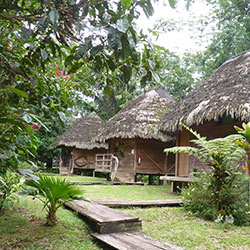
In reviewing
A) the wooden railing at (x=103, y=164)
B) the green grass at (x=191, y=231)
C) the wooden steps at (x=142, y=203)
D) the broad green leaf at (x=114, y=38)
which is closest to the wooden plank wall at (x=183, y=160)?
the wooden steps at (x=142, y=203)

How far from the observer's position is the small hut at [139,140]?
1079cm

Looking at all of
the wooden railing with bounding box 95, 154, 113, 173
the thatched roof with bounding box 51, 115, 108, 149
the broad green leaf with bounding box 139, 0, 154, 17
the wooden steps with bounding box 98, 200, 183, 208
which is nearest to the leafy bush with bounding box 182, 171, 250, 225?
the wooden steps with bounding box 98, 200, 183, 208

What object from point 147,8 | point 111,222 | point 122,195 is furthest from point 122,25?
point 122,195

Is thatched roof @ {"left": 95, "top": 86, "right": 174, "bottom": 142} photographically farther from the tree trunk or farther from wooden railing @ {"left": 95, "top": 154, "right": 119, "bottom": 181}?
the tree trunk

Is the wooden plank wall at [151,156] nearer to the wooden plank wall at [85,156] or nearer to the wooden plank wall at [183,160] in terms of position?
the wooden plank wall at [183,160]

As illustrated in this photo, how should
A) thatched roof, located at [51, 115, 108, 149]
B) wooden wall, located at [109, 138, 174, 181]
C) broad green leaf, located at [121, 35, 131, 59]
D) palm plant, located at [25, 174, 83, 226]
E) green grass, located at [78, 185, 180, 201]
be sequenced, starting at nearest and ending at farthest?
broad green leaf, located at [121, 35, 131, 59] → palm plant, located at [25, 174, 83, 226] → green grass, located at [78, 185, 180, 201] → wooden wall, located at [109, 138, 174, 181] → thatched roof, located at [51, 115, 108, 149]

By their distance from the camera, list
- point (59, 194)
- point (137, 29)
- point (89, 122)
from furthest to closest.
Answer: point (89, 122) < point (59, 194) < point (137, 29)

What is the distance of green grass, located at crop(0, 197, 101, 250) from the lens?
7.98 ft

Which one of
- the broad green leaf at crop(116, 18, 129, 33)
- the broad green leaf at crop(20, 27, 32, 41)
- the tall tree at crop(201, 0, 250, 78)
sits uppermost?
the tall tree at crop(201, 0, 250, 78)

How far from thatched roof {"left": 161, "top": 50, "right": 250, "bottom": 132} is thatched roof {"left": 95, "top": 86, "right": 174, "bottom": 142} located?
2.25 meters

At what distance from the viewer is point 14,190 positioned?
2.73 metres

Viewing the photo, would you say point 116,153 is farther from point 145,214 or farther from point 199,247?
point 199,247

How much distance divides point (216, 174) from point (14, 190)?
2.73 m

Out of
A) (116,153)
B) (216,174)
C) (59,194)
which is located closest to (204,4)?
(116,153)
